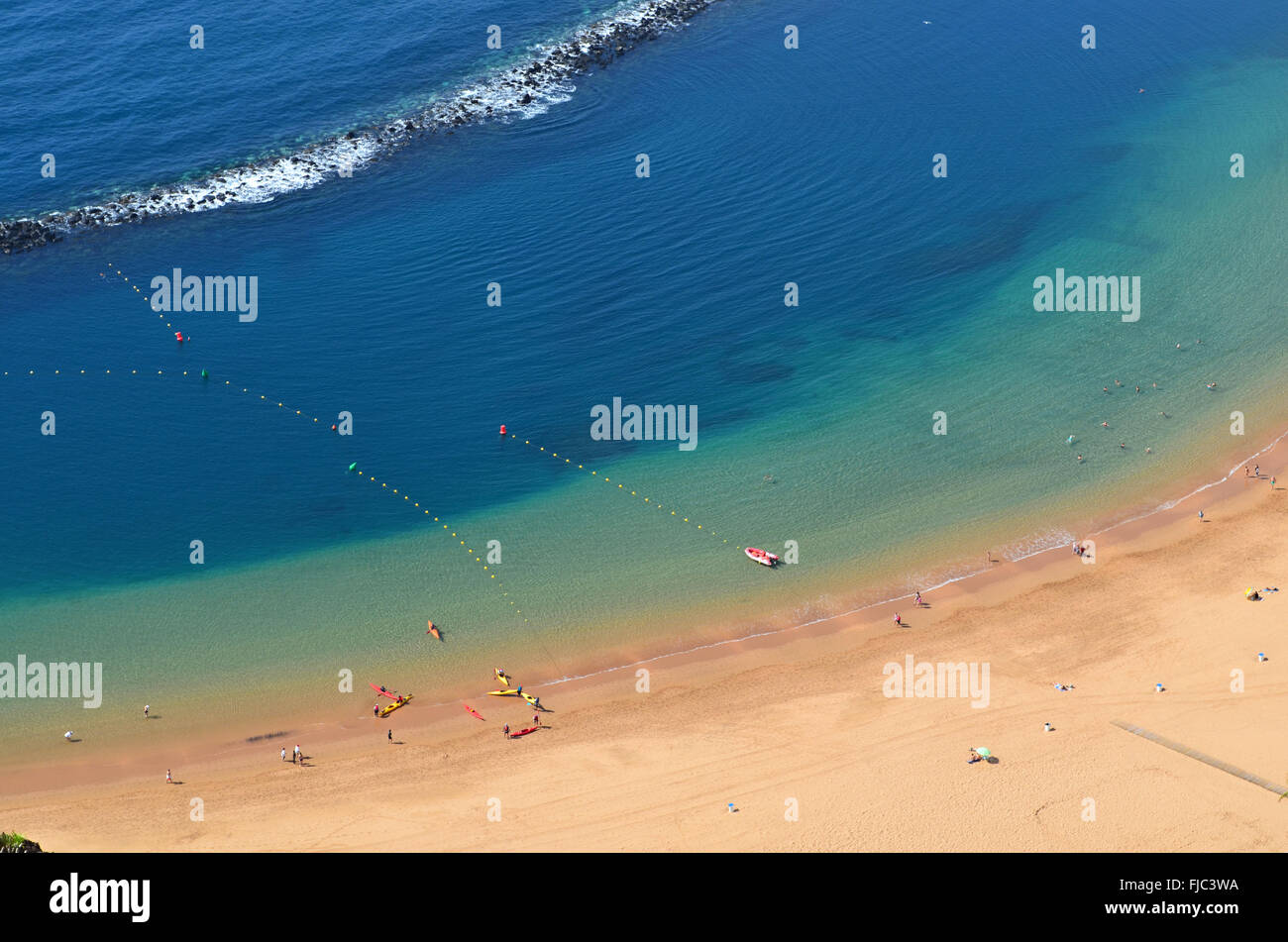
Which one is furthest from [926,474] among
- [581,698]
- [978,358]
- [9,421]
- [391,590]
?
[9,421]

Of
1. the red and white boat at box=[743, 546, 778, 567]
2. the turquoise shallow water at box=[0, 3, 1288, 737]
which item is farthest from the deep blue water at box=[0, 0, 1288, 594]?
the red and white boat at box=[743, 546, 778, 567]

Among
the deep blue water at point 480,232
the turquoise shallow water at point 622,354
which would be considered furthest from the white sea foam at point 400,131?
the turquoise shallow water at point 622,354

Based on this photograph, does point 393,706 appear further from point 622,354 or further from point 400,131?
point 400,131

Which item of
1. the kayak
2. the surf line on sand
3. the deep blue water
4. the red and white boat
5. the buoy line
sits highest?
the deep blue water

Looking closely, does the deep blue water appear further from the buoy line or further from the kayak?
the kayak

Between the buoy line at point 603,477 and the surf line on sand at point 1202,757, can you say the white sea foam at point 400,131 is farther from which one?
the surf line on sand at point 1202,757

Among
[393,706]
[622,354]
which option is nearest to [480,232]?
[622,354]
